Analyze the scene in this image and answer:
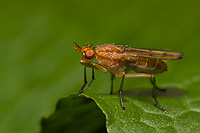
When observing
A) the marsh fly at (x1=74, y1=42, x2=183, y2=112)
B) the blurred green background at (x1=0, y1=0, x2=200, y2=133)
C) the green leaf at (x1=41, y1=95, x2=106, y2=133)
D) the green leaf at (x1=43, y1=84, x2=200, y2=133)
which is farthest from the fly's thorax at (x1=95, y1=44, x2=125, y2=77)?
the green leaf at (x1=41, y1=95, x2=106, y2=133)

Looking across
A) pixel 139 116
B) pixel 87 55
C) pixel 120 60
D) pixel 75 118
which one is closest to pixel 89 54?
pixel 87 55

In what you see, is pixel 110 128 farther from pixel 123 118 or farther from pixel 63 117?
pixel 63 117

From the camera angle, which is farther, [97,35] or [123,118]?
[97,35]

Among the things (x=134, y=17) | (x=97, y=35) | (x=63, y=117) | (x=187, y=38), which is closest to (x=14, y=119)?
(x=63, y=117)

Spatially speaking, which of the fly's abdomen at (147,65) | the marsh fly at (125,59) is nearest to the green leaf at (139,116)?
the marsh fly at (125,59)

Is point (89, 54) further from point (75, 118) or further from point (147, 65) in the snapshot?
point (75, 118)

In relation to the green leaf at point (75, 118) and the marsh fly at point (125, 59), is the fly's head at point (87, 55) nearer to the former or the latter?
the marsh fly at point (125, 59)

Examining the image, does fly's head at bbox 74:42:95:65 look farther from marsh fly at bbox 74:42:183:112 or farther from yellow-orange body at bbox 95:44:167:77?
yellow-orange body at bbox 95:44:167:77
